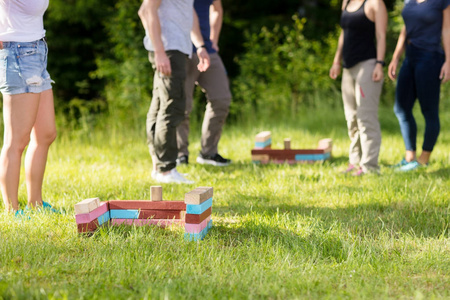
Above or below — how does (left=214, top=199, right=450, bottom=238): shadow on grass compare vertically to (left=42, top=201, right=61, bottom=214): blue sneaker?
below

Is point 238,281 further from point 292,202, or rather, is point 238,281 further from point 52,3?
point 52,3

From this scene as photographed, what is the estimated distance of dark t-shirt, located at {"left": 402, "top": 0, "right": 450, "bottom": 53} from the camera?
17.3ft

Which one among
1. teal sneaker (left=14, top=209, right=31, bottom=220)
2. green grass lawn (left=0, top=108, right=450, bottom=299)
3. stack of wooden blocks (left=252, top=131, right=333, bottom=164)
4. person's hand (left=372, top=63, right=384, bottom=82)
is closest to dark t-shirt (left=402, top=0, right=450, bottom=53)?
person's hand (left=372, top=63, right=384, bottom=82)

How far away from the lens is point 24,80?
3559 millimetres

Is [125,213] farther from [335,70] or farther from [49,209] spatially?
[335,70]

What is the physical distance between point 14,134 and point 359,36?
305 centimetres

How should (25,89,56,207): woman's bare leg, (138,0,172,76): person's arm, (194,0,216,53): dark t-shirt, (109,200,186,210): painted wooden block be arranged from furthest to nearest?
(194,0,216,53): dark t-shirt → (138,0,172,76): person's arm → (25,89,56,207): woman's bare leg → (109,200,186,210): painted wooden block

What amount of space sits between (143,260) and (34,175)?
1.40m

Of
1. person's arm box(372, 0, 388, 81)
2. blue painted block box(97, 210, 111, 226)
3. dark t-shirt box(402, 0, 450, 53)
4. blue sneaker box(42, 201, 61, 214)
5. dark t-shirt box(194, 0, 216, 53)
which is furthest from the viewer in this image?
dark t-shirt box(194, 0, 216, 53)

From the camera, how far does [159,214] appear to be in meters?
3.49

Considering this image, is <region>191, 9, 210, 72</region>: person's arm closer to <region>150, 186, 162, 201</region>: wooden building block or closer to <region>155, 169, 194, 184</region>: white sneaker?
<region>155, 169, 194, 184</region>: white sneaker

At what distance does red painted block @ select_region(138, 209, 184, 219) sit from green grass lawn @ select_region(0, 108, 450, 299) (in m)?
0.13

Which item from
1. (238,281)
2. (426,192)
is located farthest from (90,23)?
(238,281)

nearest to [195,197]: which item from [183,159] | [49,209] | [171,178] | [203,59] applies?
[49,209]
